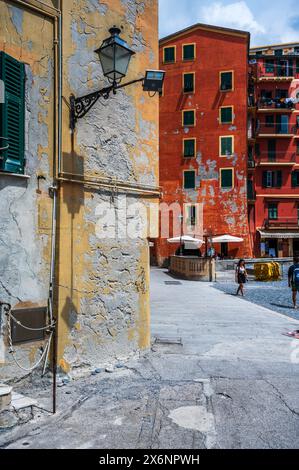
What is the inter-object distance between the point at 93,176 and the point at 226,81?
34849 millimetres

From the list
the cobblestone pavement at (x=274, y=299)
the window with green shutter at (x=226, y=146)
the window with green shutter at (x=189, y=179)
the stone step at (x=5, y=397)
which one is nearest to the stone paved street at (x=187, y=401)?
the stone step at (x=5, y=397)

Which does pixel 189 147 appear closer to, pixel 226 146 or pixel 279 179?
pixel 226 146

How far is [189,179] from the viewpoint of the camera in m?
39.3

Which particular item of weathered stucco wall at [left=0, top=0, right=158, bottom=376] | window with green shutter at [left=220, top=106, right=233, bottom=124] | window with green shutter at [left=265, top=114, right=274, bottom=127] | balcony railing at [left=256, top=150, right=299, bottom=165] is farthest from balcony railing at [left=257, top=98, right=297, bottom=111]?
weathered stucco wall at [left=0, top=0, right=158, bottom=376]

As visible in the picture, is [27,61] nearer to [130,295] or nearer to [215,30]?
[130,295]

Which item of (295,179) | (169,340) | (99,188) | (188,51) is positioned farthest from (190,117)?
(99,188)

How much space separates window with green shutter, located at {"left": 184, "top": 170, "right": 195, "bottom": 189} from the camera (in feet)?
129

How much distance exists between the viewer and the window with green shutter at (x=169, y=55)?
131 ft

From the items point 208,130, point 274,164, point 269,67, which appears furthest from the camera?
point 269,67

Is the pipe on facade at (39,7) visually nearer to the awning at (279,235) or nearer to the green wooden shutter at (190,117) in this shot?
the green wooden shutter at (190,117)

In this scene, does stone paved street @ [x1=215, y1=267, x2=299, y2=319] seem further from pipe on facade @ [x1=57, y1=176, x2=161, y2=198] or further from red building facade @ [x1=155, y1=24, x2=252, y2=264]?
red building facade @ [x1=155, y1=24, x2=252, y2=264]

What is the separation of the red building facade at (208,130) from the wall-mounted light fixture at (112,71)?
31.4 metres

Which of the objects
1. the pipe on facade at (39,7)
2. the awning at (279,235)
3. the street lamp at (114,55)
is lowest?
the awning at (279,235)
